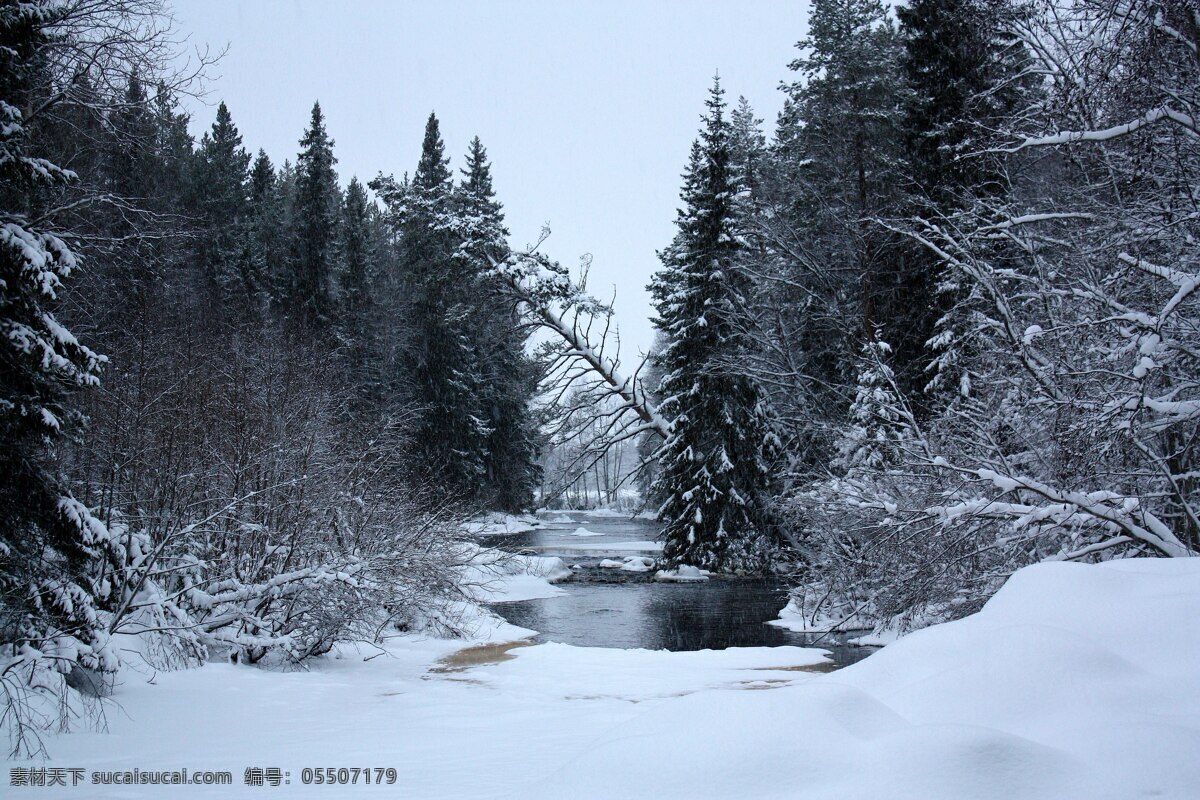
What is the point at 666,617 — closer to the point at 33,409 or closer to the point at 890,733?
the point at 33,409

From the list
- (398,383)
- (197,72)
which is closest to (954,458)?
(197,72)

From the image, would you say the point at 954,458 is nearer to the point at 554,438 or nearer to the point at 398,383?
the point at 554,438

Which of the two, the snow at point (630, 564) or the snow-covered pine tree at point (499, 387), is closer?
the snow-covered pine tree at point (499, 387)

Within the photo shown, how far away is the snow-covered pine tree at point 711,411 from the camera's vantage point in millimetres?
23594

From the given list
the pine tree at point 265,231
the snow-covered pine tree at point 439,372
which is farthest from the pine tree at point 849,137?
the pine tree at point 265,231

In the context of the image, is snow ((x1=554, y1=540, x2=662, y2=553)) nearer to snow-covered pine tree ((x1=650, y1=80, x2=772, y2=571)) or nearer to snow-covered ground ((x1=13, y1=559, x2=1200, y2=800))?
snow-covered pine tree ((x1=650, y1=80, x2=772, y2=571))

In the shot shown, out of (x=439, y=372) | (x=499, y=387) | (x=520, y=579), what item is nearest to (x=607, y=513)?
(x=499, y=387)

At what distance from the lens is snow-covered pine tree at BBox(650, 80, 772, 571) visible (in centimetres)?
2359

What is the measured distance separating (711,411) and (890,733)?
2140cm

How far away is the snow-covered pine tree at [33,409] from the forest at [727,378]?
0.03 metres

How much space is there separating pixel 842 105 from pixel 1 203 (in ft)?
67.6

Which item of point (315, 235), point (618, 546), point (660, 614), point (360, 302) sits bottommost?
point (618, 546)

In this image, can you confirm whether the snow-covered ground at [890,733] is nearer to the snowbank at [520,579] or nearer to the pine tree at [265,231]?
the snowbank at [520,579]

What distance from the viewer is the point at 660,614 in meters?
16.6
